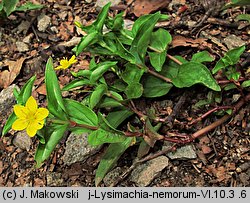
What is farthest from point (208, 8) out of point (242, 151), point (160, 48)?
point (242, 151)

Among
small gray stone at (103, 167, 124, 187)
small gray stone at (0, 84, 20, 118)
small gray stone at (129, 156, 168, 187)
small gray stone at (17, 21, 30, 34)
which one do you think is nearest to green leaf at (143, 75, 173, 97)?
small gray stone at (129, 156, 168, 187)

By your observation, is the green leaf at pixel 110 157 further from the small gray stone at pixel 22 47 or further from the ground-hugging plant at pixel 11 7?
the ground-hugging plant at pixel 11 7

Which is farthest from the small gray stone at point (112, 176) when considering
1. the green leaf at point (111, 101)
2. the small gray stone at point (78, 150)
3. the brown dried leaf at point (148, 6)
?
the brown dried leaf at point (148, 6)

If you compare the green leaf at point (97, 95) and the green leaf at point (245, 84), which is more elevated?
the green leaf at point (97, 95)

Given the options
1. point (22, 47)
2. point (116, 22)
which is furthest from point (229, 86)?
point (22, 47)

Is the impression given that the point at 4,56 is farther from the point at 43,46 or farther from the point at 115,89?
the point at 115,89

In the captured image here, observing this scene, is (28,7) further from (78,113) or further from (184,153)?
(184,153)
